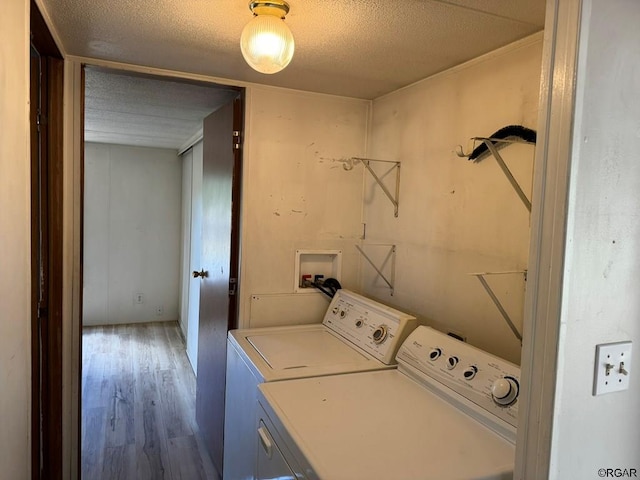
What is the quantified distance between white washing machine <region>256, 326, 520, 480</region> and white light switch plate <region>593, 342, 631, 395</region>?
38 cm

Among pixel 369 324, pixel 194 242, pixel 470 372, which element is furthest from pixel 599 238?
pixel 194 242

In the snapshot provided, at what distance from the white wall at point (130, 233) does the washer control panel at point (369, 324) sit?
362 centimetres

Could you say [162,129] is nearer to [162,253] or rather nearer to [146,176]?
[146,176]

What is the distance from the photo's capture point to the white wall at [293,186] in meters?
2.40

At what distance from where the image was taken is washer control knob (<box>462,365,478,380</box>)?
151 cm

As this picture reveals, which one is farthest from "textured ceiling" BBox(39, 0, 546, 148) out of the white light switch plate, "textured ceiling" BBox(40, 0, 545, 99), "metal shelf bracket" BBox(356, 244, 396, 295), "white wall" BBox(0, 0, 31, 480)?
the white light switch plate

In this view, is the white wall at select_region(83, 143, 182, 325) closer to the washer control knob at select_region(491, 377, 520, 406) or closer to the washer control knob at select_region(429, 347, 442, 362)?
the washer control knob at select_region(429, 347, 442, 362)

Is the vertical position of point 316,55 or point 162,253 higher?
point 316,55

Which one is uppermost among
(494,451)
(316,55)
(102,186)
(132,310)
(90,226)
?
(316,55)

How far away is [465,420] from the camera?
1439mm

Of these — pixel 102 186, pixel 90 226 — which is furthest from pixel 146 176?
pixel 90 226

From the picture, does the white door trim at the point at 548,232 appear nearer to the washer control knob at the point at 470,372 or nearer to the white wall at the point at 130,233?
the washer control knob at the point at 470,372

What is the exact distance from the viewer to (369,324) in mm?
2090

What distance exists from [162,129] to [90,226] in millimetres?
1965
